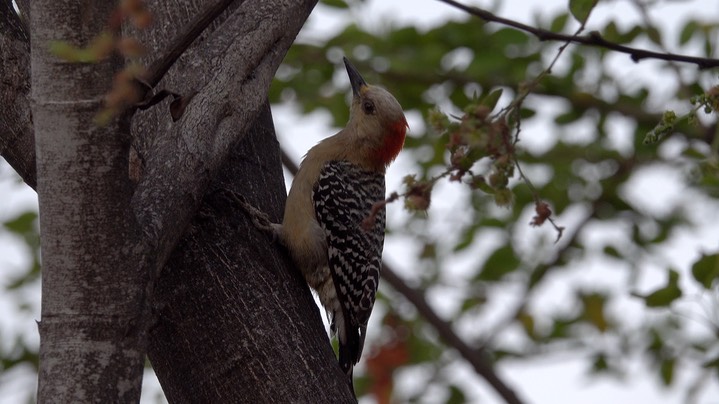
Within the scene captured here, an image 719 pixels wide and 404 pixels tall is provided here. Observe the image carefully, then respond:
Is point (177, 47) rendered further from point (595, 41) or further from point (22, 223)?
point (22, 223)

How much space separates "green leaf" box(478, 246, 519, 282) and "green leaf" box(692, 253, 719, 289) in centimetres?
265

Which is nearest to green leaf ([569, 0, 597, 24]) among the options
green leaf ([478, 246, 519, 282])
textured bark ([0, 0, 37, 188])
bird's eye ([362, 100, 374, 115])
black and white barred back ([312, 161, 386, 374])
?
textured bark ([0, 0, 37, 188])

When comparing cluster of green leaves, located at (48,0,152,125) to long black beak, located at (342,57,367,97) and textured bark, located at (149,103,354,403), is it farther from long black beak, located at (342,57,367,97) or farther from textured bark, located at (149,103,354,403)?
long black beak, located at (342,57,367,97)

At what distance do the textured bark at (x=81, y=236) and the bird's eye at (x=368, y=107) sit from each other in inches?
131

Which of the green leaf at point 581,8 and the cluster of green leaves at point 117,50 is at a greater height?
the green leaf at point 581,8

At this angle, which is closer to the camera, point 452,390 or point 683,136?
point 683,136

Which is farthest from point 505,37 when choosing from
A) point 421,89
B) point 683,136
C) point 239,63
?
point 239,63

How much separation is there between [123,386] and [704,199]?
491 cm

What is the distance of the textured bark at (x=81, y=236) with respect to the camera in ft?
6.98

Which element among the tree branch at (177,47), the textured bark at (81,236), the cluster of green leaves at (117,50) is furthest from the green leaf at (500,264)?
the cluster of green leaves at (117,50)

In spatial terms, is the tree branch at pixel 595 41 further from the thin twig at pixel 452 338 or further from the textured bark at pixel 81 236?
the thin twig at pixel 452 338

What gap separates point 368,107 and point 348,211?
0.77m

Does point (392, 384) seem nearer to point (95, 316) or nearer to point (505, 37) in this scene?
point (505, 37)

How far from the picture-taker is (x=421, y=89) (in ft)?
19.3
